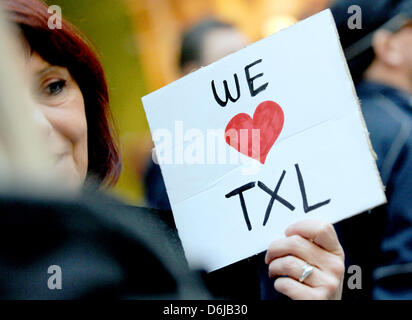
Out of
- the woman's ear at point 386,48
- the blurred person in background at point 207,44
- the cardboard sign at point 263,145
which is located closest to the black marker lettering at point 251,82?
the cardboard sign at point 263,145

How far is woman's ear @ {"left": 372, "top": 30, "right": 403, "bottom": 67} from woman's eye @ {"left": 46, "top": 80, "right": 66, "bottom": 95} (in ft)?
2.91

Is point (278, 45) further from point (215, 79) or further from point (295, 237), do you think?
point (295, 237)

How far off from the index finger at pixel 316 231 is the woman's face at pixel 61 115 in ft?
1.18

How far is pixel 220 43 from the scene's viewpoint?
2.27 meters

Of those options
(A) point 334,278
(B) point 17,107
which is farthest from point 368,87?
(B) point 17,107

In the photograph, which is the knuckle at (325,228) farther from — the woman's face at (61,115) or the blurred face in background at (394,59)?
the blurred face in background at (394,59)

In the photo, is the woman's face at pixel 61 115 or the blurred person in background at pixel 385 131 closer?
the woman's face at pixel 61 115

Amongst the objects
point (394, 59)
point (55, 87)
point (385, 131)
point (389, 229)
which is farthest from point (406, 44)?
point (55, 87)

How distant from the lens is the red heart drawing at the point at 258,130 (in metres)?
0.99

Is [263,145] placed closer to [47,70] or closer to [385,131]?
[47,70]

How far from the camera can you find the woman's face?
3.16 ft

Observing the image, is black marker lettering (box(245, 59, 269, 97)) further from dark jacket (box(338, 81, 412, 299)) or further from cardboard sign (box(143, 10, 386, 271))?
dark jacket (box(338, 81, 412, 299))

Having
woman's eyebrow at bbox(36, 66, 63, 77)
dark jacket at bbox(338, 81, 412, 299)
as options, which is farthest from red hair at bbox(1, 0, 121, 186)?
dark jacket at bbox(338, 81, 412, 299)

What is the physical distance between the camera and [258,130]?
998 millimetres
